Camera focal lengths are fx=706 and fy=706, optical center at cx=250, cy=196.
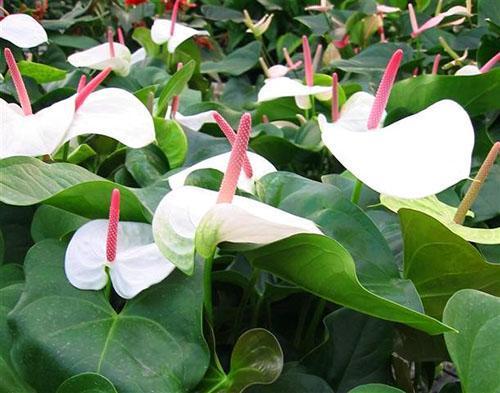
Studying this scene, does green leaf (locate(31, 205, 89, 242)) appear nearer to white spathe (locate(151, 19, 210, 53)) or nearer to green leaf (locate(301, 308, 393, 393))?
green leaf (locate(301, 308, 393, 393))

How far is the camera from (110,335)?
369mm

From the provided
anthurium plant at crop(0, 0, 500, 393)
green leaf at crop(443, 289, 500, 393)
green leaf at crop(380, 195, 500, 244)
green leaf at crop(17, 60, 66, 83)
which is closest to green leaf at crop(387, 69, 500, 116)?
anthurium plant at crop(0, 0, 500, 393)

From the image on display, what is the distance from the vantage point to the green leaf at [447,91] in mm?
635

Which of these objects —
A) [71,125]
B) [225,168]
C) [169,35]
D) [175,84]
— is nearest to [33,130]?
[71,125]

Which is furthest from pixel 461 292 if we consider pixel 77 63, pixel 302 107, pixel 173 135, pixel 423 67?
pixel 423 67

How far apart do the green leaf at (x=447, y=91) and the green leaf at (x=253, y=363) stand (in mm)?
327

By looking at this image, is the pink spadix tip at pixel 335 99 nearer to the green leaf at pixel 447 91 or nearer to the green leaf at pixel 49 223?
the green leaf at pixel 447 91

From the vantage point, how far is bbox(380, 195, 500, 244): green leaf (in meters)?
0.41

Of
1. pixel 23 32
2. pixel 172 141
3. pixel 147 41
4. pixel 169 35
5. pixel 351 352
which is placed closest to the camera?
pixel 351 352

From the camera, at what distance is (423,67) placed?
41.9 inches

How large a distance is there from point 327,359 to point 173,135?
24 centimetres

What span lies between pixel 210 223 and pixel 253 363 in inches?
3.8

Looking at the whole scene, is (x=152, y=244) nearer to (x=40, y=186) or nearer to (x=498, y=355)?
(x=40, y=186)

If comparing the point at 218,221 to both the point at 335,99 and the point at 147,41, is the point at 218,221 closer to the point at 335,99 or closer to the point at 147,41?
the point at 335,99
